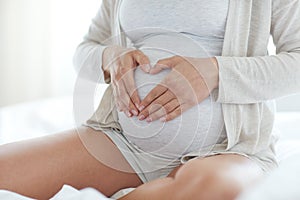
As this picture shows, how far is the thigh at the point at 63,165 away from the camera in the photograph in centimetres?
104

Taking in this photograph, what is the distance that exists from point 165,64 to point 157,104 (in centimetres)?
8

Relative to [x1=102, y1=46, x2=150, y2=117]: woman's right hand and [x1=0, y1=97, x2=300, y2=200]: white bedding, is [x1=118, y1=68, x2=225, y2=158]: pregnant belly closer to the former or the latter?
[x1=102, y1=46, x2=150, y2=117]: woman's right hand

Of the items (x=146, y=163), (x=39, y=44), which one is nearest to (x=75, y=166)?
(x=146, y=163)

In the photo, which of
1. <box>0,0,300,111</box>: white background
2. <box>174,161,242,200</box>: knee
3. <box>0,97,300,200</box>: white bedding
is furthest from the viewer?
<box>0,0,300,111</box>: white background

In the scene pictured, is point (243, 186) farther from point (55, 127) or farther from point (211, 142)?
point (55, 127)

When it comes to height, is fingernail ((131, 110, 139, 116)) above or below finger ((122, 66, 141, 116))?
below

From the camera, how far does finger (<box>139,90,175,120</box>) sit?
1.01 meters

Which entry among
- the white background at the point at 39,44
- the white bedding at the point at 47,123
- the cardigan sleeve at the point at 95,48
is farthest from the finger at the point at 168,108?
the white background at the point at 39,44

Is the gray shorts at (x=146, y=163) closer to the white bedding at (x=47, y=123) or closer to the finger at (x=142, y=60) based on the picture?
the finger at (x=142, y=60)

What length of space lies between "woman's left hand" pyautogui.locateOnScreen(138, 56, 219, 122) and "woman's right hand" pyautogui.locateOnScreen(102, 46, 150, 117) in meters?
0.03

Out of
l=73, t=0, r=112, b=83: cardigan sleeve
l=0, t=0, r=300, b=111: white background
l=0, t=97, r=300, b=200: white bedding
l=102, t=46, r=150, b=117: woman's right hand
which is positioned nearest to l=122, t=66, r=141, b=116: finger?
l=102, t=46, r=150, b=117: woman's right hand

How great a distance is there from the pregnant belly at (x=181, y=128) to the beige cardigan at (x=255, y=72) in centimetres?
2

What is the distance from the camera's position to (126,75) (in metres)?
1.08

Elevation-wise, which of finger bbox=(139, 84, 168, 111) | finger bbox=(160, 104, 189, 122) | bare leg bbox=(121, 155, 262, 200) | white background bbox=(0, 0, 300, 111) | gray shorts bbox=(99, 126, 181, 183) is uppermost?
finger bbox=(139, 84, 168, 111)
